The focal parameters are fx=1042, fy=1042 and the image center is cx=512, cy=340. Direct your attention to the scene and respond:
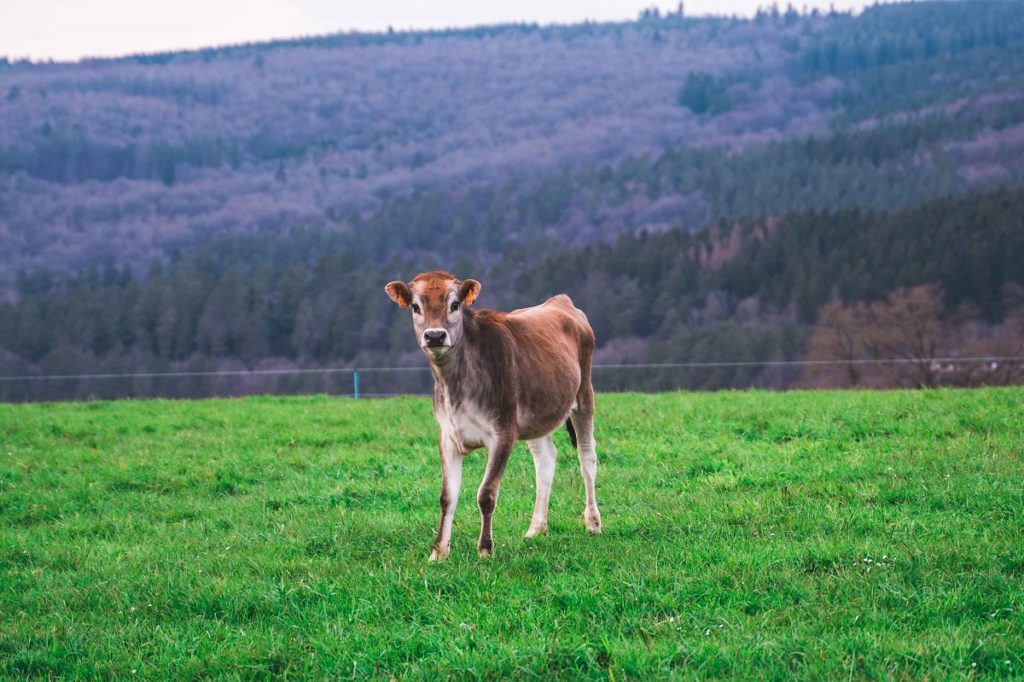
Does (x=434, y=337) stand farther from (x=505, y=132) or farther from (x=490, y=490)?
(x=505, y=132)

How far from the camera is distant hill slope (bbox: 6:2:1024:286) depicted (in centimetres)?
10662

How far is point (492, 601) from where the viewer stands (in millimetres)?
6812

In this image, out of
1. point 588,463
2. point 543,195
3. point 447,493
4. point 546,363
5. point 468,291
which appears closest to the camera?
point 447,493

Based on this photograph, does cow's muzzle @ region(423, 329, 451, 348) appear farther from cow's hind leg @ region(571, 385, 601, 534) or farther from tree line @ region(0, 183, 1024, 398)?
tree line @ region(0, 183, 1024, 398)

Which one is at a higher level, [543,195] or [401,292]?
[401,292]

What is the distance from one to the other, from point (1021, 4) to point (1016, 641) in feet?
510

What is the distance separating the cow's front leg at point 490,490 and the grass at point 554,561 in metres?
0.25

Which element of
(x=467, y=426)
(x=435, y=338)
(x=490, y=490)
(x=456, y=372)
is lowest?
(x=490, y=490)

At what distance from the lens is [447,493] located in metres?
8.21

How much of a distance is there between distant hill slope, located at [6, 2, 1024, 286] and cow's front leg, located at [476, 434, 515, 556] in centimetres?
8879

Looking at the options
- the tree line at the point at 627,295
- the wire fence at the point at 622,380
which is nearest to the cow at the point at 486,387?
the wire fence at the point at 622,380

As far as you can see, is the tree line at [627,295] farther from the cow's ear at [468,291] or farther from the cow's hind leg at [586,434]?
the cow's ear at [468,291]

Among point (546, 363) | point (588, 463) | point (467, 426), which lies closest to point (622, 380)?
point (588, 463)

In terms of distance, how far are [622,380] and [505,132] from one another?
101 meters
